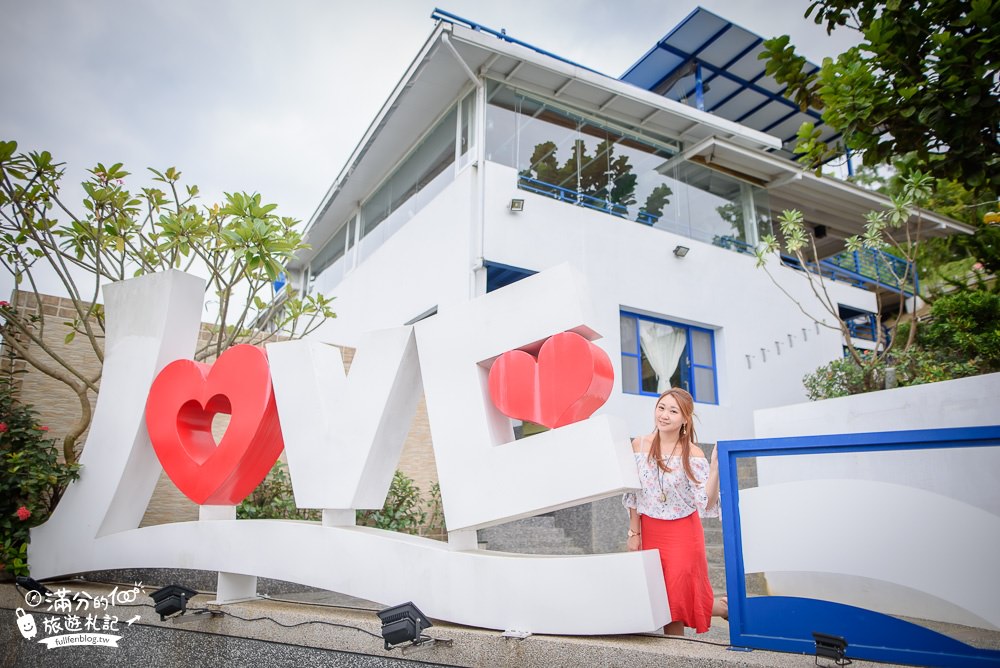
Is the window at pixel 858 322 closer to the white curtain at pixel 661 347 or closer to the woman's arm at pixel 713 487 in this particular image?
the white curtain at pixel 661 347

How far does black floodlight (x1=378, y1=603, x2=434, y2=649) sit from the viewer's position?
3096mm

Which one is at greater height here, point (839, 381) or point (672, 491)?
point (839, 381)

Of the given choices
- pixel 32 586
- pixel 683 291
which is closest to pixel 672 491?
pixel 32 586

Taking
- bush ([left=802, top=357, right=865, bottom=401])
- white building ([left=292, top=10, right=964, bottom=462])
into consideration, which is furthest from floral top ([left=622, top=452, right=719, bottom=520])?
bush ([left=802, top=357, right=865, bottom=401])

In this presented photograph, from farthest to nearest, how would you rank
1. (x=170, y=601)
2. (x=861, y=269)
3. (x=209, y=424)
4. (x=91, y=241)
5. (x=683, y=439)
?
1. (x=861, y=269)
2. (x=91, y=241)
3. (x=209, y=424)
4. (x=170, y=601)
5. (x=683, y=439)

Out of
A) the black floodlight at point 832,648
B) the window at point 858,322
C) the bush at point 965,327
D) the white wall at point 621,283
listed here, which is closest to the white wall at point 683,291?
the white wall at point 621,283

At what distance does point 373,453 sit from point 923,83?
5207 mm

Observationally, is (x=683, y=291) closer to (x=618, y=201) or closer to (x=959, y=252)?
(x=618, y=201)

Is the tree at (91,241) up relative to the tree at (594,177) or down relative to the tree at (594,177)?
down

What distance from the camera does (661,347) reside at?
10.9 meters

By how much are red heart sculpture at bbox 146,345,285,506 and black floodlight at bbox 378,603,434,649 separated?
1.80 metres

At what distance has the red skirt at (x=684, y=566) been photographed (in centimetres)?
332

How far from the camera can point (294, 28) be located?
9875mm

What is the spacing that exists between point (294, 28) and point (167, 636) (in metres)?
8.87
